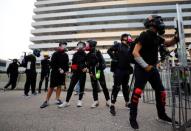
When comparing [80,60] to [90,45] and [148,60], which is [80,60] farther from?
[148,60]

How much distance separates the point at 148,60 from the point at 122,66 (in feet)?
4.82

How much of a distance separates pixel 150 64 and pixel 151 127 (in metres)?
1.07

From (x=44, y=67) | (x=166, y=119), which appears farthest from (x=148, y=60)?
(x=44, y=67)

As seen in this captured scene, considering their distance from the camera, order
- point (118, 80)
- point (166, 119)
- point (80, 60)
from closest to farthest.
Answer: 1. point (166, 119)
2. point (118, 80)
3. point (80, 60)

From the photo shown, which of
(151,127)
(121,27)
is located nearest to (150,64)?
(151,127)

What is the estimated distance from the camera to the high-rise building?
6019 centimetres

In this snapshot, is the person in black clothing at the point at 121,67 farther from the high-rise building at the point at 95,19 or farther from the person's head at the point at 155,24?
the high-rise building at the point at 95,19

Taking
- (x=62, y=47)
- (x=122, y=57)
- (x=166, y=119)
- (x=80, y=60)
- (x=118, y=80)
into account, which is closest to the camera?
(x=166, y=119)

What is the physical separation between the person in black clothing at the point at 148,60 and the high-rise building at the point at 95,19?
53556 mm

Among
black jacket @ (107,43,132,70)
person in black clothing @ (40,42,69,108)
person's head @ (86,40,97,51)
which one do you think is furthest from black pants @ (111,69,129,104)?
person in black clothing @ (40,42,69,108)

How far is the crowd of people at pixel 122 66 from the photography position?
3820 mm

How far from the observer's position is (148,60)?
3887 millimetres

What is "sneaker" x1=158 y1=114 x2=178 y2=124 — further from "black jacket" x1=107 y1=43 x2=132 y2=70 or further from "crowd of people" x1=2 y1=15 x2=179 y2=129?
"black jacket" x1=107 y1=43 x2=132 y2=70

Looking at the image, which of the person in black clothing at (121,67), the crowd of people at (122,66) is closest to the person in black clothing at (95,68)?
the crowd of people at (122,66)
